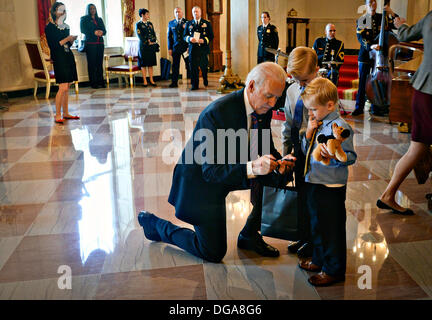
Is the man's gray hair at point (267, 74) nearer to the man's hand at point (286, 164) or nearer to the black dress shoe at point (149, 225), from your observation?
the man's hand at point (286, 164)

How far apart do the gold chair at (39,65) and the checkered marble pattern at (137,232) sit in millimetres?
3587

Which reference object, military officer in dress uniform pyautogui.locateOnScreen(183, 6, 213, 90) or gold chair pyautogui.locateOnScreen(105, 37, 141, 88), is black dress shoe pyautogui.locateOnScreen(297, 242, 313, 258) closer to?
military officer in dress uniform pyautogui.locateOnScreen(183, 6, 213, 90)

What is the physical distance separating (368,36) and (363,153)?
2.50m

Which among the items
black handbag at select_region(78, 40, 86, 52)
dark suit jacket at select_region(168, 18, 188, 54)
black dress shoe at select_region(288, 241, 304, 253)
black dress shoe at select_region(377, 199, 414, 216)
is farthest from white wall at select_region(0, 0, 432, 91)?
black dress shoe at select_region(288, 241, 304, 253)

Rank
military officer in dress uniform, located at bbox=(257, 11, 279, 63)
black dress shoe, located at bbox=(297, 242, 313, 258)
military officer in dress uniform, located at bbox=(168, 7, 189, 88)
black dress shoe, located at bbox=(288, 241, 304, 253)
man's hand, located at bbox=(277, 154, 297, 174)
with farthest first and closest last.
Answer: military officer in dress uniform, located at bbox=(168, 7, 189, 88)
military officer in dress uniform, located at bbox=(257, 11, 279, 63)
black dress shoe, located at bbox=(288, 241, 304, 253)
black dress shoe, located at bbox=(297, 242, 313, 258)
man's hand, located at bbox=(277, 154, 297, 174)

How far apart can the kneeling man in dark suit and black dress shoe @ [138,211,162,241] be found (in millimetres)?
140

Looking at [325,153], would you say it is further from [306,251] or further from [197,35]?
[197,35]

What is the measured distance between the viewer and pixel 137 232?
10.3ft

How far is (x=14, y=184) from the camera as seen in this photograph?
13.7 feet

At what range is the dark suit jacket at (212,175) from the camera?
2.38 metres

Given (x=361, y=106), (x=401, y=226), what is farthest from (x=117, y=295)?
(x=361, y=106)

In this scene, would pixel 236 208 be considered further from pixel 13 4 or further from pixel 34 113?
pixel 13 4

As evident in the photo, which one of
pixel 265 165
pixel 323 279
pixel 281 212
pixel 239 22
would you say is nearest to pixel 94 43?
pixel 239 22

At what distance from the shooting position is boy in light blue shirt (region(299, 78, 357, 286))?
2244 millimetres
